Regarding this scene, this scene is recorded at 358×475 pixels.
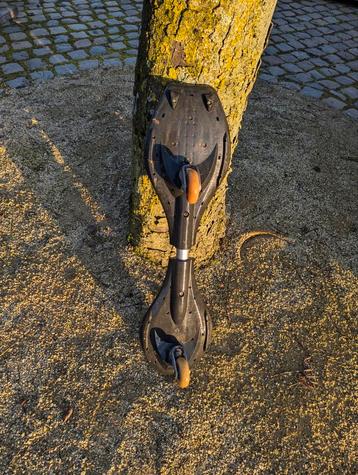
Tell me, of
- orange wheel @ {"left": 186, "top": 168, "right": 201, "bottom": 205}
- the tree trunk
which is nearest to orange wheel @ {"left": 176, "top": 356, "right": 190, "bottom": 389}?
orange wheel @ {"left": 186, "top": 168, "right": 201, "bottom": 205}

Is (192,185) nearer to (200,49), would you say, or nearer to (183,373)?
(200,49)

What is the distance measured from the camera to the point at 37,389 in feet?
A: 7.68

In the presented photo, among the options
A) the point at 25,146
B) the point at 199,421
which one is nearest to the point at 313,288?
the point at 199,421

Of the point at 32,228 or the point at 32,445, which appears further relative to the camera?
the point at 32,228

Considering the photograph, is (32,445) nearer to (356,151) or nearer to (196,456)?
(196,456)

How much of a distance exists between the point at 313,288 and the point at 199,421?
1241mm

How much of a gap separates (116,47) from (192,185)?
14.1 feet

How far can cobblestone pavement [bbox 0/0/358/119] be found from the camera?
504cm

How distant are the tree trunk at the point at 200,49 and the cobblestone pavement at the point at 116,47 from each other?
9.05 feet

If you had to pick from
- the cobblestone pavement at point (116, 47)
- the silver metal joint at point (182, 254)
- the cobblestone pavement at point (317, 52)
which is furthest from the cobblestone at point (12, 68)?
the silver metal joint at point (182, 254)

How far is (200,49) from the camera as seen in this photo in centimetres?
215

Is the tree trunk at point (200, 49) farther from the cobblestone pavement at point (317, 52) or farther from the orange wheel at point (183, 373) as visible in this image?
the cobblestone pavement at point (317, 52)

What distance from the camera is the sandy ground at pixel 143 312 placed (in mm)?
2199

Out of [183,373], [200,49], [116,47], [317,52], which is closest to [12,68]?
[116,47]
